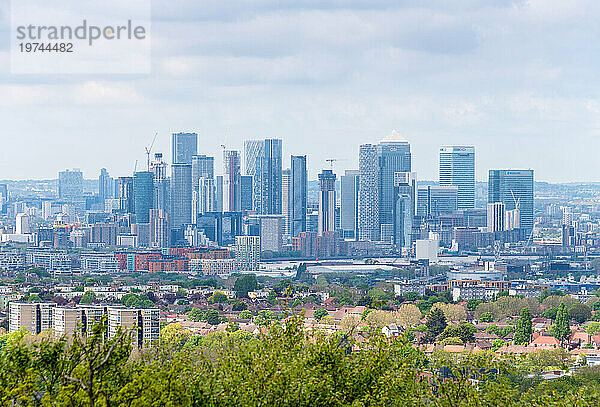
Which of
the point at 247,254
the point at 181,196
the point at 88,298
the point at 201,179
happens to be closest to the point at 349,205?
the point at 201,179

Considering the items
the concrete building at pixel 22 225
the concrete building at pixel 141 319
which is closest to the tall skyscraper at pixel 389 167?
the concrete building at pixel 22 225

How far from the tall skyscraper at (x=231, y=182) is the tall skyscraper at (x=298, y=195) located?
3603 mm

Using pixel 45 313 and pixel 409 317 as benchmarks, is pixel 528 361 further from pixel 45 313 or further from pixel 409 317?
pixel 45 313

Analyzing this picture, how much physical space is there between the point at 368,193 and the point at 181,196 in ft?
42.0

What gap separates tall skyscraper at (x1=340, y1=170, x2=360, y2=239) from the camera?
7419 centimetres

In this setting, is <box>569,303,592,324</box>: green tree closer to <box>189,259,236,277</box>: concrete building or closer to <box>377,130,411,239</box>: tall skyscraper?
<box>189,259,236,277</box>: concrete building

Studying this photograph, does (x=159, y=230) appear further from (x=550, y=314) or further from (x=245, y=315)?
(x=550, y=314)

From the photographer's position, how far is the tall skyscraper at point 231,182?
7475 centimetres

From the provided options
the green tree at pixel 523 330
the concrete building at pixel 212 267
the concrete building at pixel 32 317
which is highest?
the concrete building at pixel 32 317

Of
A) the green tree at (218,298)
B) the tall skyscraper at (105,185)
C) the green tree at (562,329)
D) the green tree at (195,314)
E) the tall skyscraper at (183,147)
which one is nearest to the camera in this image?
the green tree at (562,329)

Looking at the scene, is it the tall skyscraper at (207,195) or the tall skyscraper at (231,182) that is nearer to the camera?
the tall skyscraper at (207,195)

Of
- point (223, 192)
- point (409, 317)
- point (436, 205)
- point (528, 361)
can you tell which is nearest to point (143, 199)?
point (223, 192)

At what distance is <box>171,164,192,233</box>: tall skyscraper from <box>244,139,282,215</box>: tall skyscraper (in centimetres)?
657

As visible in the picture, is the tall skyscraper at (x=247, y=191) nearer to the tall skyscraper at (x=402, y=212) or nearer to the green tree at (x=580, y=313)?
the tall skyscraper at (x=402, y=212)
